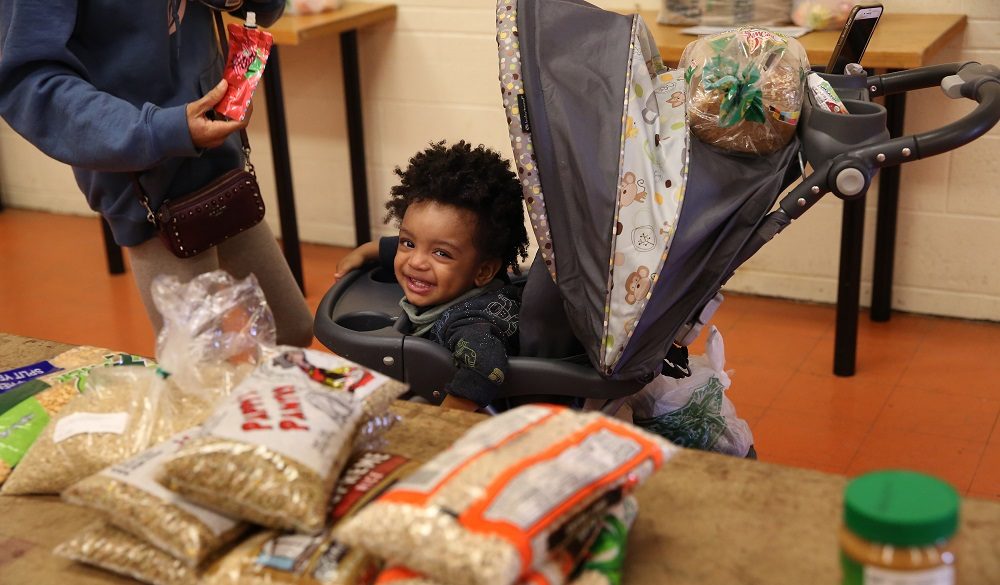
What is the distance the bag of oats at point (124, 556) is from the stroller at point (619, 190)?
2.57ft

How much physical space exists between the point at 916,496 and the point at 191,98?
5.07ft

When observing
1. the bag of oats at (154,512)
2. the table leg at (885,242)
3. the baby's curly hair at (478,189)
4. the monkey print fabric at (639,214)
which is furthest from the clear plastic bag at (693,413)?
the table leg at (885,242)

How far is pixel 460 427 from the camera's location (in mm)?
1536

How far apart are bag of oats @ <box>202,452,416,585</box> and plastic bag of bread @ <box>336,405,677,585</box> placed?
6 cm

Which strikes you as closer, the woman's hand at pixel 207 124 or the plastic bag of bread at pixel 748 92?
the plastic bag of bread at pixel 748 92

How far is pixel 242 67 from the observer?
2.02 m

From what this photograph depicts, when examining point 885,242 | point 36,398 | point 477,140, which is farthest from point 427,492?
point 477,140

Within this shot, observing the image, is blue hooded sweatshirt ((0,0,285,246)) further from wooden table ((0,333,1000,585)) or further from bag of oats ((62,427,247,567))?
bag of oats ((62,427,247,567))

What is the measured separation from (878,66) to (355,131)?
199cm

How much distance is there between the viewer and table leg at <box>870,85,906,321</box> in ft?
11.0

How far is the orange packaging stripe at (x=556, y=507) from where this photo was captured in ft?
3.40

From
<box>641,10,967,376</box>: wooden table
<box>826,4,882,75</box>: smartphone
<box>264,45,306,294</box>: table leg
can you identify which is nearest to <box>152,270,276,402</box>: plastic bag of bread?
<box>826,4,882,75</box>: smartphone

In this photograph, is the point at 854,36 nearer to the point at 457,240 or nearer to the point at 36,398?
the point at 457,240

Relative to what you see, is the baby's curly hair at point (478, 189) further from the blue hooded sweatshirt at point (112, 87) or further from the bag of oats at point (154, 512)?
the bag of oats at point (154, 512)
